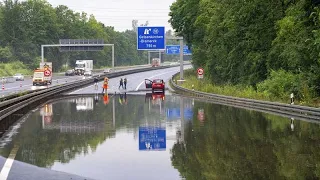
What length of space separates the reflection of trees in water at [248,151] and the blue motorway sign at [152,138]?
683 mm

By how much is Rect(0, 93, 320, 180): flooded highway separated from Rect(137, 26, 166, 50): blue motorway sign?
1495 inches

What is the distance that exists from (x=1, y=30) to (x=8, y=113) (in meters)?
120

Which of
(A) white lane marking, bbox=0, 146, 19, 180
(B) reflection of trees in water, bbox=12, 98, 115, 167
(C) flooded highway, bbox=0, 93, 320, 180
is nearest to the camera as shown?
(A) white lane marking, bbox=0, 146, 19, 180

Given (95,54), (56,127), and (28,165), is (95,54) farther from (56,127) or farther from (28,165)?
(28,165)

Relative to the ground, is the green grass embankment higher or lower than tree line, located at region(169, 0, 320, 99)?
lower

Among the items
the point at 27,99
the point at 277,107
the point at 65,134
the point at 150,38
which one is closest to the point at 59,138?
the point at 65,134

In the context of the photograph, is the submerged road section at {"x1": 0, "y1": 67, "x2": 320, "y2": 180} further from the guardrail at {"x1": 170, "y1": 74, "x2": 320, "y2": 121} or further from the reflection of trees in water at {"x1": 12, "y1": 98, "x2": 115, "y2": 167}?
the guardrail at {"x1": 170, "y1": 74, "x2": 320, "y2": 121}

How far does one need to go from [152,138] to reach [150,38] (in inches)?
1829

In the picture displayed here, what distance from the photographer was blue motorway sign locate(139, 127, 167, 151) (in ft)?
58.6

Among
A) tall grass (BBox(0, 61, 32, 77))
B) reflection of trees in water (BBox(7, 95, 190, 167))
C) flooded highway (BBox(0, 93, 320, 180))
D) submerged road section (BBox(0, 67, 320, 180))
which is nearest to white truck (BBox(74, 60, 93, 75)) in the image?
tall grass (BBox(0, 61, 32, 77))

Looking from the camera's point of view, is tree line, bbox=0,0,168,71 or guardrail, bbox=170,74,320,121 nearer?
guardrail, bbox=170,74,320,121

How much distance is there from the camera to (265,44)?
163ft

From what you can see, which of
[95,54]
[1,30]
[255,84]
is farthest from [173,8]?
[95,54]

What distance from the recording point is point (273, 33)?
49.4 meters
